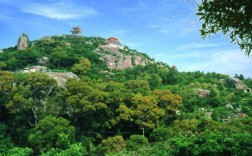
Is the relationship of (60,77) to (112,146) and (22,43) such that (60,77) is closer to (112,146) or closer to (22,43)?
(112,146)

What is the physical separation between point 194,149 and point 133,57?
39.8 m

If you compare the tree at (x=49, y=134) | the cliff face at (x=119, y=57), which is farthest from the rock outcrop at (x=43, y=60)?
the tree at (x=49, y=134)

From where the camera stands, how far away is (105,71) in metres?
48.8

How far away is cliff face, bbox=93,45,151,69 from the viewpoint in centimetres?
5380

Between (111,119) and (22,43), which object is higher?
(22,43)

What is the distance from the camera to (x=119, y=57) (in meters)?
56.0

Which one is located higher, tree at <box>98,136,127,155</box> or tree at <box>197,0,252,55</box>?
tree at <box>197,0,252,55</box>

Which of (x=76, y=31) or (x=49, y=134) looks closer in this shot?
(x=49, y=134)

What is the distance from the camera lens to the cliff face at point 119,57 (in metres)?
53.8

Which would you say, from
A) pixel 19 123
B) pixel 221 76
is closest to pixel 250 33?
pixel 19 123

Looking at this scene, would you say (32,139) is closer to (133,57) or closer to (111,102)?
(111,102)

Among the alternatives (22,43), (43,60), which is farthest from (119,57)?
(22,43)

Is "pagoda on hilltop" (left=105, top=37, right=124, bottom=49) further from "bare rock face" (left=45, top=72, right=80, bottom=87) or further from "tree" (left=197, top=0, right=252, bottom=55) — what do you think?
"tree" (left=197, top=0, right=252, bottom=55)

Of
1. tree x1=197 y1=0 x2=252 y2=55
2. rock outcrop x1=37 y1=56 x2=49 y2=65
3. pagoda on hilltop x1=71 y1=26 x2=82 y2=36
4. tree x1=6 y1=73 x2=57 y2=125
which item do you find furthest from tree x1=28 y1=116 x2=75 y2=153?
pagoda on hilltop x1=71 y1=26 x2=82 y2=36
